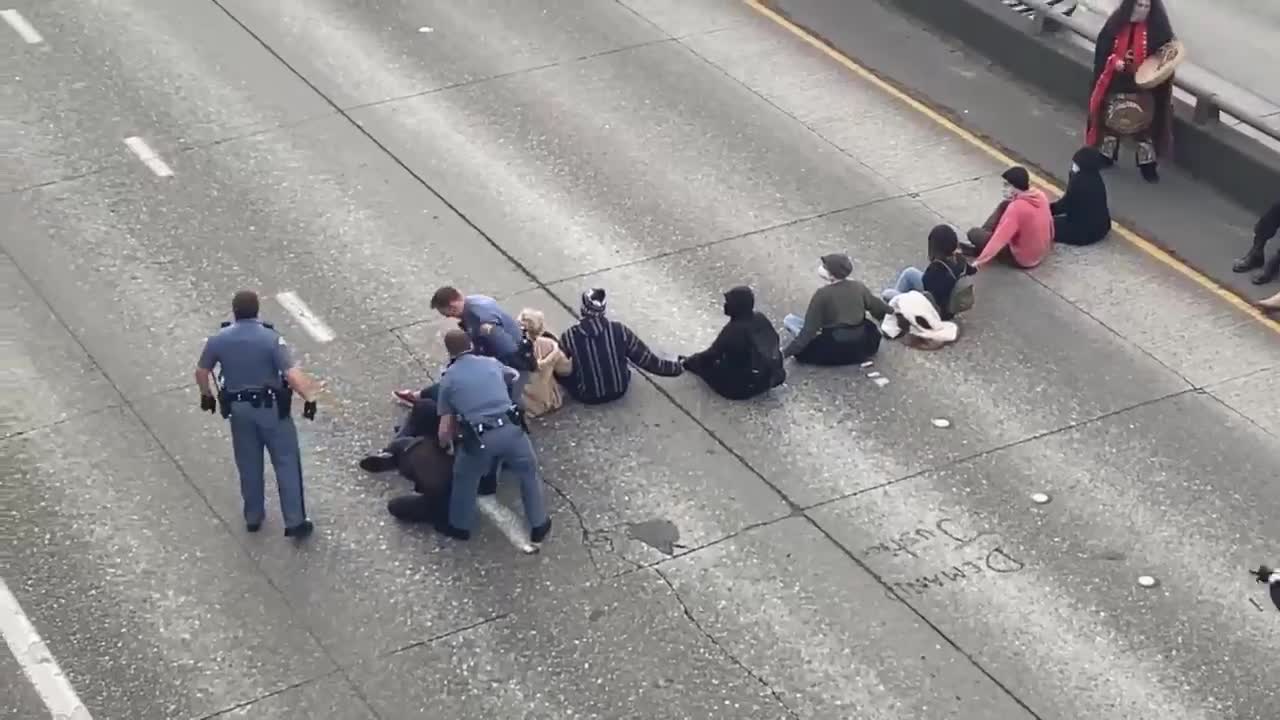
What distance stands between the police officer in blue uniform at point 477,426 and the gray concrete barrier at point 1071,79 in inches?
292

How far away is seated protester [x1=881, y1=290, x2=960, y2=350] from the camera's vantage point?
15.0 meters

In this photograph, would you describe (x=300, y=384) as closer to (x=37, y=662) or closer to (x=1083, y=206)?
(x=37, y=662)

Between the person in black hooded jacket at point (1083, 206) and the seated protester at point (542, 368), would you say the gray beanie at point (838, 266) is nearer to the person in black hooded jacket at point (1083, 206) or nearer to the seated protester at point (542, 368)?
the seated protester at point (542, 368)

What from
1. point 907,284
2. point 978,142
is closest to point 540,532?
point 907,284

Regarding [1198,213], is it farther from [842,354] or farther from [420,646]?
[420,646]

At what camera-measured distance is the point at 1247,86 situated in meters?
19.4

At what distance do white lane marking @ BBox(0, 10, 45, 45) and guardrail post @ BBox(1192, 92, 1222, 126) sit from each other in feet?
33.9

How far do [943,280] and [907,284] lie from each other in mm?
274

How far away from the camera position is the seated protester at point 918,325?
49.1ft

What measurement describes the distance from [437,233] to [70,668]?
5626 millimetres

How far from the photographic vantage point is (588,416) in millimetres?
14047

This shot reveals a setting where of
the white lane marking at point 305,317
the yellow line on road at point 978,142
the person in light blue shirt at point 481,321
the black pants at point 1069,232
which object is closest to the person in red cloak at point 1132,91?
the yellow line on road at point 978,142

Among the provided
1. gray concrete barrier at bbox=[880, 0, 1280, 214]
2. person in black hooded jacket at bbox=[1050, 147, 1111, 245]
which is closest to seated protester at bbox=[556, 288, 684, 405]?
person in black hooded jacket at bbox=[1050, 147, 1111, 245]

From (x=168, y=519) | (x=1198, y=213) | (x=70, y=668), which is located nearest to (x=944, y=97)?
(x=1198, y=213)
